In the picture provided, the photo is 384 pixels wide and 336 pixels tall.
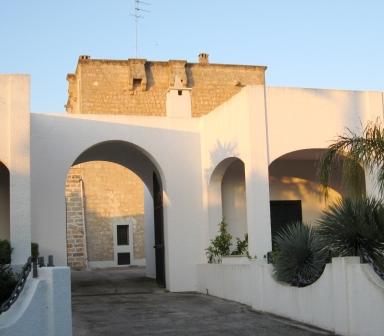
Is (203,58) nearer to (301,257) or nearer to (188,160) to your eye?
(188,160)

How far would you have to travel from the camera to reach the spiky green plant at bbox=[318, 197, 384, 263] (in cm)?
941

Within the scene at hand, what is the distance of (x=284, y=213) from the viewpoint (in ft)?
60.0

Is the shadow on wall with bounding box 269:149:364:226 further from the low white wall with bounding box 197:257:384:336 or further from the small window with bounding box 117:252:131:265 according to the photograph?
the small window with bounding box 117:252:131:265

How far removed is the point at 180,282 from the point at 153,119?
14.4 ft

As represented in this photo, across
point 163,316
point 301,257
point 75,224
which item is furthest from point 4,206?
point 75,224

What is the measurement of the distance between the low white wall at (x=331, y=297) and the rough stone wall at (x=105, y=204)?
684 inches

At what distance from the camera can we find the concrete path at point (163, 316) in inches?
396

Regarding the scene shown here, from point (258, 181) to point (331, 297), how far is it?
474 centimetres

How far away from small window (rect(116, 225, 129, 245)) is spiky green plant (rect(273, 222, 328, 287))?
20.0m

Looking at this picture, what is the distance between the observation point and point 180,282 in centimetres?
1652

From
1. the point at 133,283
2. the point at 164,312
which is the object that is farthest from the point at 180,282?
the point at 164,312

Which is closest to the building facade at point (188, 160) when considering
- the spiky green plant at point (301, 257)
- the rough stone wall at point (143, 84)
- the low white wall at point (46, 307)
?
the spiky green plant at point (301, 257)

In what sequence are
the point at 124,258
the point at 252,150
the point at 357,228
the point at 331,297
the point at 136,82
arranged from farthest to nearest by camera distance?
1. the point at 136,82
2. the point at 124,258
3. the point at 252,150
4. the point at 331,297
5. the point at 357,228

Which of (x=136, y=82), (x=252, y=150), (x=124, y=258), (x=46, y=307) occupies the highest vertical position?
(x=136, y=82)
